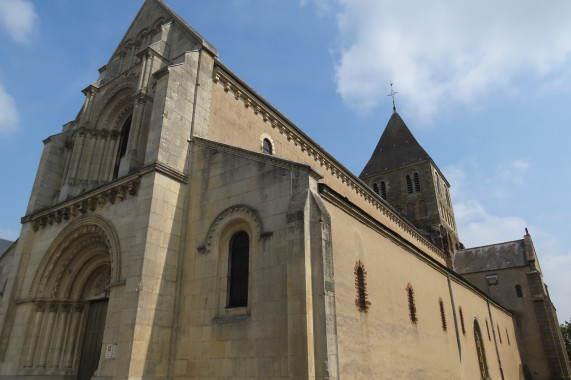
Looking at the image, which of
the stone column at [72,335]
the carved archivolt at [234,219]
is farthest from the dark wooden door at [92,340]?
the carved archivolt at [234,219]

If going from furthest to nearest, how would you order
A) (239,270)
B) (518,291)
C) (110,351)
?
(518,291) → (239,270) → (110,351)

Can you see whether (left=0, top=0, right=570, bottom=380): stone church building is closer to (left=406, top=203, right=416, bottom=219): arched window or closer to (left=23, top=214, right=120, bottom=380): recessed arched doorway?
(left=23, top=214, right=120, bottom=380): recessed arched doorway

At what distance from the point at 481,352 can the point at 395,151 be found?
26067mm

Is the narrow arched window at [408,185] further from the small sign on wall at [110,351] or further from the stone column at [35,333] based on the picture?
the small sign on wall at [110,351]

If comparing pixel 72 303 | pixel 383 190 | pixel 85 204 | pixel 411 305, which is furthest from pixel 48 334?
pixel 383 190

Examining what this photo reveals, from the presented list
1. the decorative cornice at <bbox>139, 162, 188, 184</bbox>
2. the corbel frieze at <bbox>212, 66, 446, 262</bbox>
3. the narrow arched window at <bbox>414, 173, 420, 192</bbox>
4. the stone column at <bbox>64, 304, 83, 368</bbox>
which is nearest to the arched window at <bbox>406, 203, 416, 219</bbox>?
the narrow arched window at <bbox>414, 173, 420, 192</bbox>

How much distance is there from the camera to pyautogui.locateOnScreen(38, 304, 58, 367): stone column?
11641 mm

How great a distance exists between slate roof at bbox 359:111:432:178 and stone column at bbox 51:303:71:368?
35.1 m

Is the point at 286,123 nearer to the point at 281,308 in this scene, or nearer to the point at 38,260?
the point at 281,308

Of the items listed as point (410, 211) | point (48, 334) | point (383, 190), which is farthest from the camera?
point (383, 190)

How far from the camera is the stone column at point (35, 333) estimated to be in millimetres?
11602

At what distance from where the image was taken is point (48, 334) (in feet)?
38.9

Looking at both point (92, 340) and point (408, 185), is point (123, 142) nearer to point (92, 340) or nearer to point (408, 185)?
point (92, 340)

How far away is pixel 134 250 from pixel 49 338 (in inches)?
201
